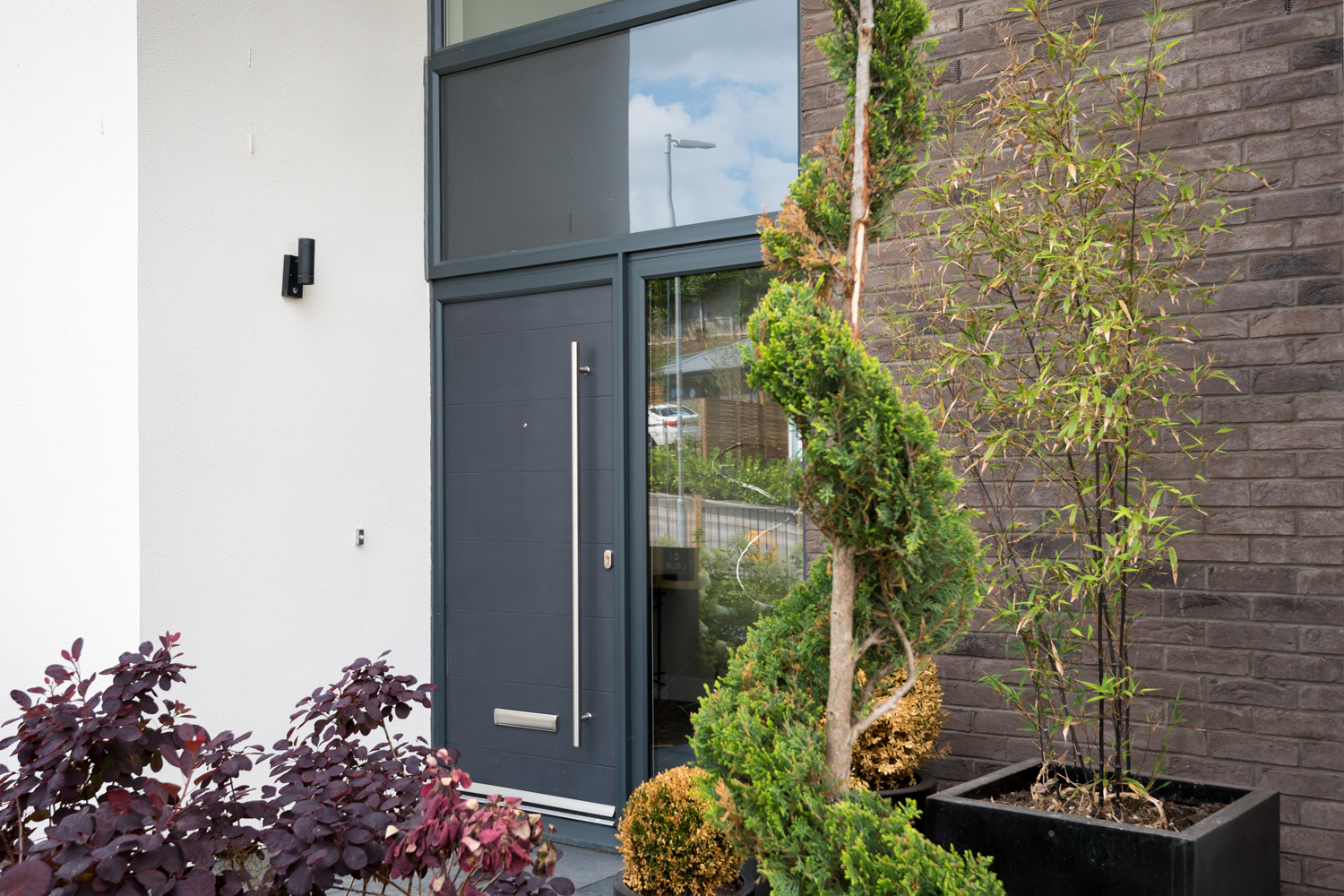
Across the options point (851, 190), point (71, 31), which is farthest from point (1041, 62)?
point (71, 31)

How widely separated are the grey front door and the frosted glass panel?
547mm

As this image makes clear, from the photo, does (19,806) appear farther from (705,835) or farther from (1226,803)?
(1226,803)

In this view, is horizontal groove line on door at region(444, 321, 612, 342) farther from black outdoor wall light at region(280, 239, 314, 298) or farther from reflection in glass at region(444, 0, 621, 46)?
reflection in glass at region(444, 0, 621, 46)

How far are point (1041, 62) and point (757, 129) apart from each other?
1.10 m

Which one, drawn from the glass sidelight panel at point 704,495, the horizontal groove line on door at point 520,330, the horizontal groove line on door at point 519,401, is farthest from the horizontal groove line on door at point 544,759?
the horizontal groove line on door at point 520,330

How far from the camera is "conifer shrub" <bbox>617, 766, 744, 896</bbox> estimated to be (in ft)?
7.85

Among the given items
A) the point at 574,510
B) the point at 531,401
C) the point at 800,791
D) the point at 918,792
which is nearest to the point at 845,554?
the point at 800,791

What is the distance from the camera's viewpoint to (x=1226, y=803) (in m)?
2.17

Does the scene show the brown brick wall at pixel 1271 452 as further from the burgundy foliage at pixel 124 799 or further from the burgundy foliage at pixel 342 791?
the burgundy foliage at pixel 124 799

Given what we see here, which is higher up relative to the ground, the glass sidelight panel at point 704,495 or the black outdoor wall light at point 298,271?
the black outdoor wall light at point 298,271

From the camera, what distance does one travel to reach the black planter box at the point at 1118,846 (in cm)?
184

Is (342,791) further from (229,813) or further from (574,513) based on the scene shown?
(574,513)

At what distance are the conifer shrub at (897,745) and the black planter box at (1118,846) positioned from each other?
0.51 meters

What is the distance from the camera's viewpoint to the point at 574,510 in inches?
154
